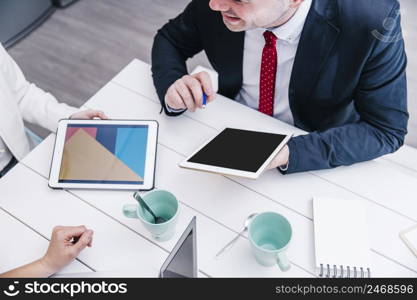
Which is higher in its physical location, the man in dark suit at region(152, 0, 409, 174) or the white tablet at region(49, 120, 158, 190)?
the man in dark suit at region(152, 0, 409, 174)

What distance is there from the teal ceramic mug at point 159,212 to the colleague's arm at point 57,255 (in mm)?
112

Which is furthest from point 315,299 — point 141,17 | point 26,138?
point 141,17

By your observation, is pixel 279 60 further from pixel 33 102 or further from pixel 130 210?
pixel 33 102

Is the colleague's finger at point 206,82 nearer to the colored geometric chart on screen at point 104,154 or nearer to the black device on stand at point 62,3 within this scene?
the colored geometric chart on screen at point 104,154

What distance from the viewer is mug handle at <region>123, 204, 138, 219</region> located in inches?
37.9

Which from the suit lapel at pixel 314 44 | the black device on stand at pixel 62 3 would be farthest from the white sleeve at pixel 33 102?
the black device on stand at pixel 62 3

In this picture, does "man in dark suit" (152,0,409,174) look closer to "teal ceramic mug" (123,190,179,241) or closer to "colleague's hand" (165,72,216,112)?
"colleague's hand" (165,72,216,112)

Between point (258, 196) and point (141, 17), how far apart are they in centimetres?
196

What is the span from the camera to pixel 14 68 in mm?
1330

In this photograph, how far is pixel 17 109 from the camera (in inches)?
53.1

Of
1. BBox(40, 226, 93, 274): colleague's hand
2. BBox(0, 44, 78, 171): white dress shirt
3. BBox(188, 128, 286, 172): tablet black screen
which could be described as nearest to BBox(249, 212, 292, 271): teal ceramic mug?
BBox(188, 128, 286, 172): tablet black screen

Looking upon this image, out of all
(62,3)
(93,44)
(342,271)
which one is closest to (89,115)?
(342,271)

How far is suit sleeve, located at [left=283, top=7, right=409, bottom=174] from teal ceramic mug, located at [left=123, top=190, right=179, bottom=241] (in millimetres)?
308

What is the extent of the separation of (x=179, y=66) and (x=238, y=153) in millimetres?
444
